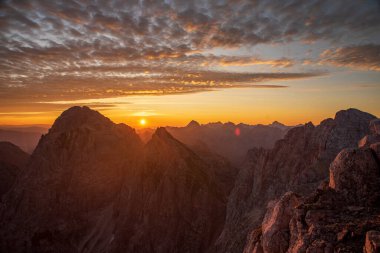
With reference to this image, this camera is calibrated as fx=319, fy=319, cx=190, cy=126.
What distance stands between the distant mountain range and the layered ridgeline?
518 millimetres

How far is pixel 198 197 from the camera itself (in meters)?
145

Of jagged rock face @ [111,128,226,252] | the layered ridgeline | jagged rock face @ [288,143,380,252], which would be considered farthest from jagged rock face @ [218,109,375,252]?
jagged rock face @ [288,143,380,252]

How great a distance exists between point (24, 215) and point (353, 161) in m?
185

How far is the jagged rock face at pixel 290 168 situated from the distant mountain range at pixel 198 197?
33 centimetres

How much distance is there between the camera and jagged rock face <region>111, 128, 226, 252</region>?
5433 inches

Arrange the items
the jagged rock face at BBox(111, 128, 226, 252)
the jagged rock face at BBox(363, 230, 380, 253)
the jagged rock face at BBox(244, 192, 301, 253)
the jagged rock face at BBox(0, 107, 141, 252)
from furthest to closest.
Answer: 1. the jagged rock face at BBox(0, 107, 141, 252)
2. the jagged rock face at BBox(111, 128, 226, 252)
3. the jagged rock face at BBox(244, 192, 301, 253)
4. the jagged rock face at BBox(363, 230, 380, 253)

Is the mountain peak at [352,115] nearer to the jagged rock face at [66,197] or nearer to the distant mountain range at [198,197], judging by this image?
the distant mountain range at [198,197]

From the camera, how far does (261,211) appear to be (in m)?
88.1


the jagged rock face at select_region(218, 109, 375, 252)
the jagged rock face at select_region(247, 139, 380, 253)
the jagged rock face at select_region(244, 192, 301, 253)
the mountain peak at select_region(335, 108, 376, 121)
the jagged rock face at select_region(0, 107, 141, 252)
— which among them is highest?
the mountain peak at select_region(335, 108, 376, 121)

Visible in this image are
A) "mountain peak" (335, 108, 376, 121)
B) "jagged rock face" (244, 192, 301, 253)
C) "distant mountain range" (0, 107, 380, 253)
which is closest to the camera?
"distant mountain range" (0, 107, 380, 253)

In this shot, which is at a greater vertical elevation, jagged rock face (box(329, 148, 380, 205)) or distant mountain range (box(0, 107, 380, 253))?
jagged rock face (box(329, 148, 380, 205))

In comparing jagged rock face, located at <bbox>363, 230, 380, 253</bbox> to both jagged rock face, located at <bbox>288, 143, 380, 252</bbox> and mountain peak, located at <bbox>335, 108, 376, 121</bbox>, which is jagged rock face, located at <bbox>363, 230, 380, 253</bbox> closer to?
jagged rock face, located at <bbox>288, 143, 380, 252</bbox>

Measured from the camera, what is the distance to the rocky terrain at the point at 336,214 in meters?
21.2

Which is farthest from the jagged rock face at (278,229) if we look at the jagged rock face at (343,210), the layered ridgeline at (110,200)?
the layered ridgeline at (110,200)
